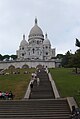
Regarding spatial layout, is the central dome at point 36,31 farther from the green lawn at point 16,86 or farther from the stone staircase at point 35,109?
the stone staircase at point 35,109

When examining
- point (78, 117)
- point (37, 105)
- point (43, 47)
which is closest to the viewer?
point (78, 117)

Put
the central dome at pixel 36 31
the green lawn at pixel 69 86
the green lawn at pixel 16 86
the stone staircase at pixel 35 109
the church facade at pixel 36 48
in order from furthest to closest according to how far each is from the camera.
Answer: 1. the central dome at pixel 36 31
2. the church facade at pixel 36 48
3. the green lawn at pixel 16 86
4. the green lawn at pixel 69 86
5. the stone staircase at pixel 35 109

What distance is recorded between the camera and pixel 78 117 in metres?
16.7

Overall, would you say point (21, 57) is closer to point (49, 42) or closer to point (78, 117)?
point (49, 42)

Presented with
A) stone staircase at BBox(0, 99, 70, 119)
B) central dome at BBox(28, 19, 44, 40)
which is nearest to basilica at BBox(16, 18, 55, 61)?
central dome at BBox(28, 19, 44, 40)

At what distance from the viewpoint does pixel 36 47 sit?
496 ft

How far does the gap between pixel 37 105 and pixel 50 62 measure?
117 meters

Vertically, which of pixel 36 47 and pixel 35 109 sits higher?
pixel 36 47

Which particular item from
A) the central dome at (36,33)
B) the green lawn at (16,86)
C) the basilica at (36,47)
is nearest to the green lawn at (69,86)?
the green lawn at (16,86)

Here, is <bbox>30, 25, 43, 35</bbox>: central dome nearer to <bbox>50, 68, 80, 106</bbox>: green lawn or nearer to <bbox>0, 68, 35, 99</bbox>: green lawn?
<bbox>50, 68, 80, 106</bbox>: green lawn

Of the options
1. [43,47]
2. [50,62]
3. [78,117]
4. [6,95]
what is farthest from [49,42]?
[78,117]

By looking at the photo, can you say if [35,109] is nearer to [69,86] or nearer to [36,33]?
[69,86]

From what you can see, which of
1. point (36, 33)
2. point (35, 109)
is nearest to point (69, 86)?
point (35, 109)

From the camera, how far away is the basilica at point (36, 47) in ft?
498
